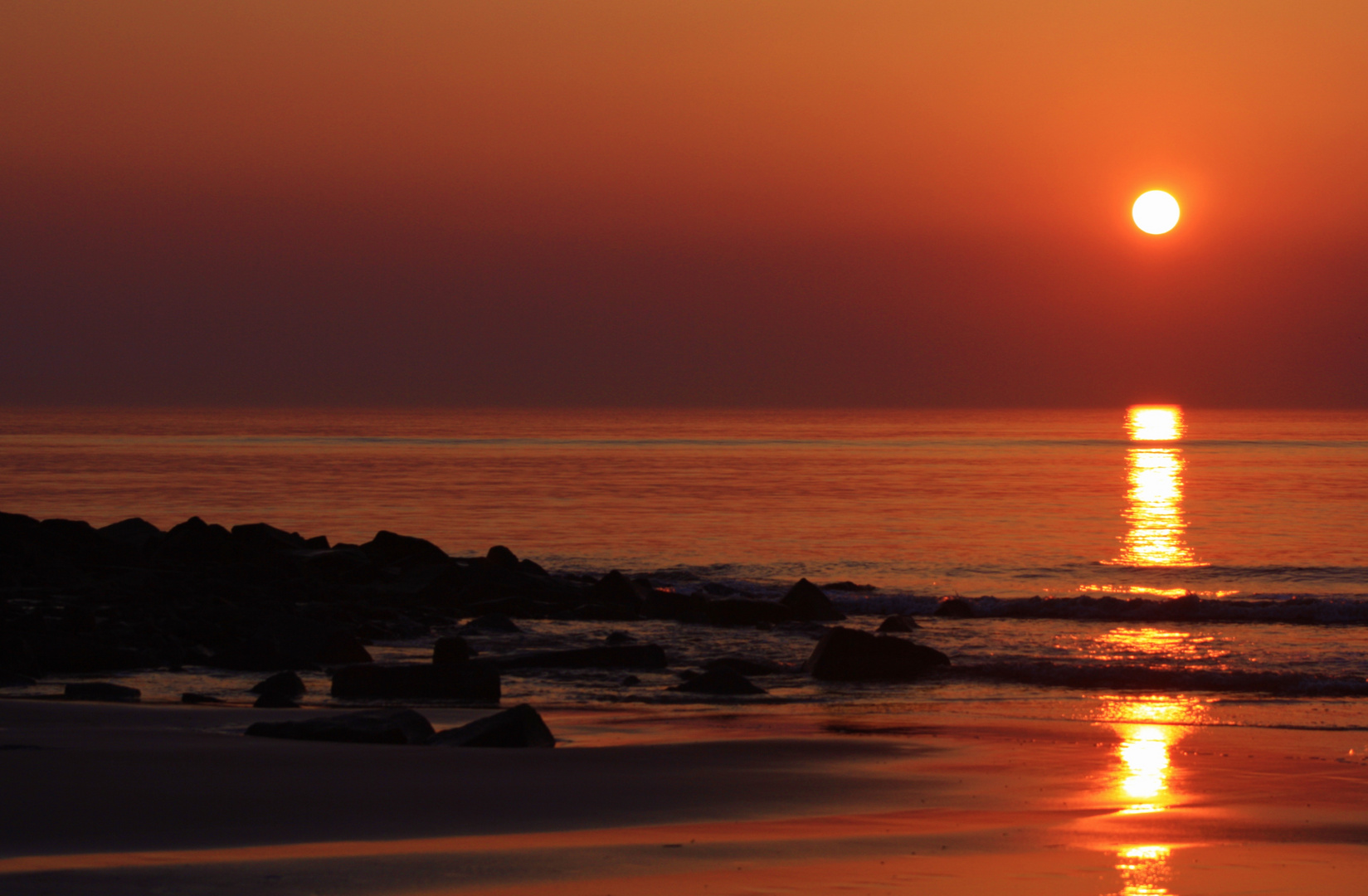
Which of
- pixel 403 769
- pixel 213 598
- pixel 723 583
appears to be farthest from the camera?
pixel 723 583

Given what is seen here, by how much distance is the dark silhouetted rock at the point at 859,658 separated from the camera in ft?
49.4

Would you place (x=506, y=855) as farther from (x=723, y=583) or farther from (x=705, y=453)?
(x=705, y=453)

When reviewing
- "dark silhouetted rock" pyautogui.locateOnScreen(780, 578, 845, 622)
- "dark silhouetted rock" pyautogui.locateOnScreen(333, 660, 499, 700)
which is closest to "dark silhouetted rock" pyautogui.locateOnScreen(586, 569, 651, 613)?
"dark silhouetted rock" pyautogui.locateOnScreen(780, 578, 845, 622)

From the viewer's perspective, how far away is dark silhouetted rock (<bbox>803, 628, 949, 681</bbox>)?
15062mm

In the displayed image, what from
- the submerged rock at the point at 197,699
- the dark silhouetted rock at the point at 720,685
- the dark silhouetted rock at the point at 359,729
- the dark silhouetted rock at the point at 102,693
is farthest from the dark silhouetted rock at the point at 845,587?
the dark silhouetted rock at the point at 359,729

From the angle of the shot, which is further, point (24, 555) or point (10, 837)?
point (24, 555)

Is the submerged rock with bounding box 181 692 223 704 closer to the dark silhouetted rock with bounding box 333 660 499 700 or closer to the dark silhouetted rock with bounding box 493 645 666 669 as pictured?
the dark silhouetted rock with bounding box 333 660 499 700

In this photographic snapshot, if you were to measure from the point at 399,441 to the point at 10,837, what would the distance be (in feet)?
330

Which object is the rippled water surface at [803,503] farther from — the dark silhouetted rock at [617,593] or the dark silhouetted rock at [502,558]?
the dark silhouetted rock at [617,593]

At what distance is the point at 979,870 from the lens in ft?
22.2

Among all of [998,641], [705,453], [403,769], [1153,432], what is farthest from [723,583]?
[1153,432]

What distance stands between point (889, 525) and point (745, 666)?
1009 inches

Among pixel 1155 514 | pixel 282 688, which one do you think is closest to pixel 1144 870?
pixel 282 688

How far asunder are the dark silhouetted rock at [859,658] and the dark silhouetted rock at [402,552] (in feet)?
36.4
